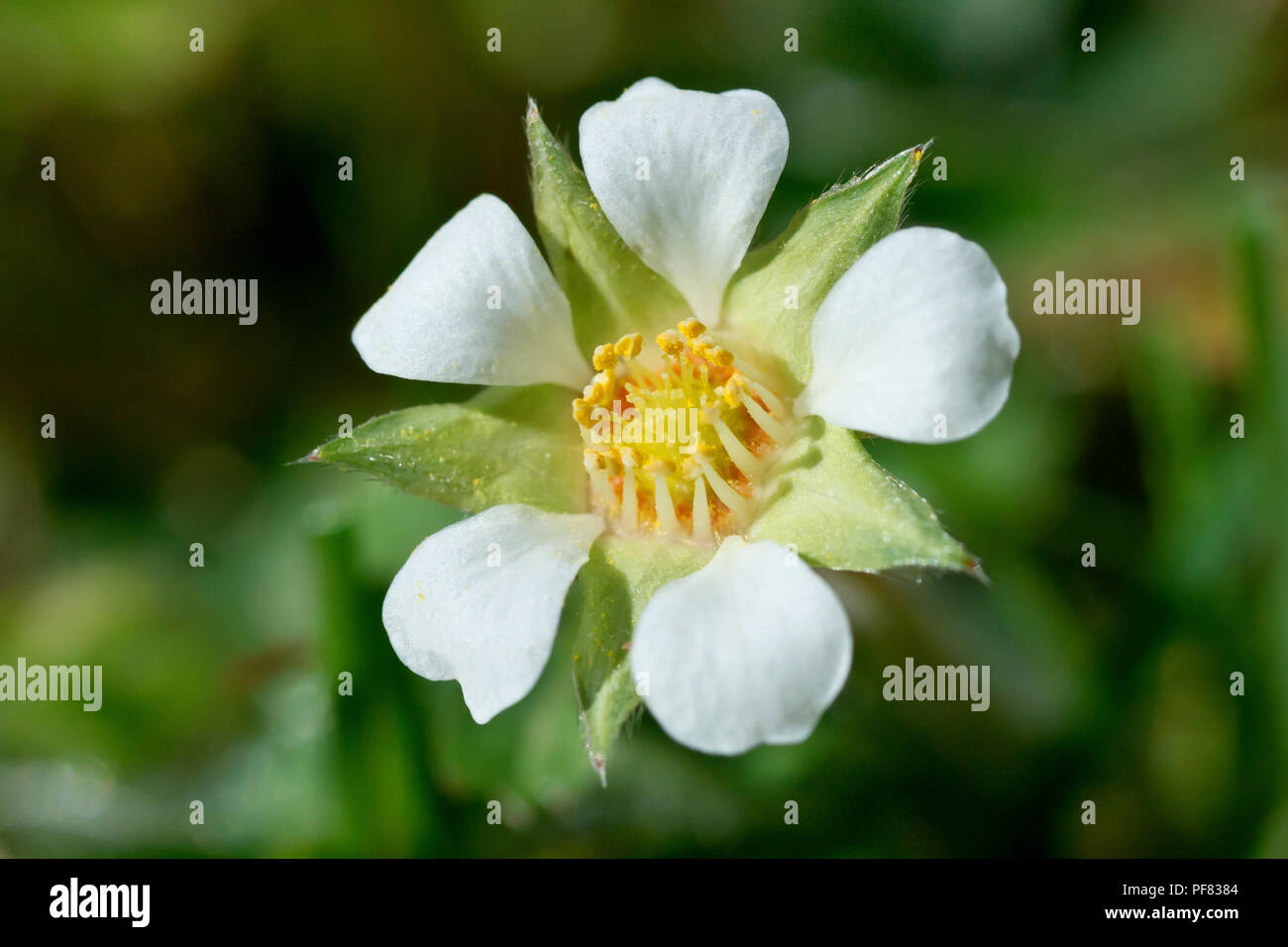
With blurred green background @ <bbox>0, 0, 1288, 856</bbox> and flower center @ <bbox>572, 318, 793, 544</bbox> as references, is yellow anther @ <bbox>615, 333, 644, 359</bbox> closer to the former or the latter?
flower center @ <bbox>572, 318, 793, 544</bbox>

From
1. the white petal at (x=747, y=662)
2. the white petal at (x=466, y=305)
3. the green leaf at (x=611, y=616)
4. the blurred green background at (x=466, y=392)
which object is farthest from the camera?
the blurred green background at (x=466, y=392)

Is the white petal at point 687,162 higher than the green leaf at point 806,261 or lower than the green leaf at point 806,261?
higher

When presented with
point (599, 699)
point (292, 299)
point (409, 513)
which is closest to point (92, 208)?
point (292, 299)

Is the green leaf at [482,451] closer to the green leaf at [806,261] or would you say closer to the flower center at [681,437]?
the flower center at [681,437]

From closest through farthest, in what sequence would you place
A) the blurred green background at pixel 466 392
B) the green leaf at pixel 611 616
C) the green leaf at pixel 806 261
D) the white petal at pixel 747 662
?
the white petal at pixel 747 662 → the green leaf at pixel 611 616 → the green leaf at pixel 806 261 → the blurred green background at pixel 466 392

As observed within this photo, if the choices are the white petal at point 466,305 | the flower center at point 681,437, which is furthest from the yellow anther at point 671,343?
the white petal at point 466,305
